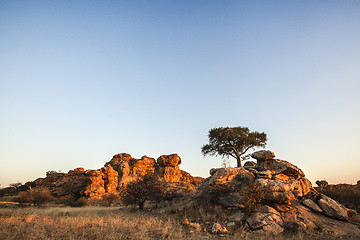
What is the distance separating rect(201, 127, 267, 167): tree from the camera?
105 feet

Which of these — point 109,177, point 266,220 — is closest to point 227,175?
point 266,220

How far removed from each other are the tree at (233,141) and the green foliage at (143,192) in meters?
13.6

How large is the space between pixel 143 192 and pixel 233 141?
1725cm

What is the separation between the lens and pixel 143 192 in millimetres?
22328

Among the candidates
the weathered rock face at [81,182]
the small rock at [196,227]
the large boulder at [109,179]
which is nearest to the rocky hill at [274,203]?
the small rock at [196,227]

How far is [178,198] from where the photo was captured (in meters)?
23.7

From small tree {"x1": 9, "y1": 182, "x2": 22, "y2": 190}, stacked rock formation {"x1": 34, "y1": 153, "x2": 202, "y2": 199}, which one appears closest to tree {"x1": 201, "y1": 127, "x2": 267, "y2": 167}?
stacked rock formation {"x1": 34, "y1": 153, "x2": 202, "y2": 199}

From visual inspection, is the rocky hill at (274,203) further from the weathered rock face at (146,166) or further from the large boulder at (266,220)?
the weathered rock face at (146,166)

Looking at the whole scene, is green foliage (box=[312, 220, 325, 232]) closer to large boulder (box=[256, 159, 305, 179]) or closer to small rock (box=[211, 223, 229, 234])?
large boulder (box=[256, 159, 305, 179])

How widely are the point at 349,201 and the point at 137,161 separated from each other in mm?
34052

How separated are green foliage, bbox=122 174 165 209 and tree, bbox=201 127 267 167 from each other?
13606 mm

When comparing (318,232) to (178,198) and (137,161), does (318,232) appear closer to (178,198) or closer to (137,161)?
(178,198)

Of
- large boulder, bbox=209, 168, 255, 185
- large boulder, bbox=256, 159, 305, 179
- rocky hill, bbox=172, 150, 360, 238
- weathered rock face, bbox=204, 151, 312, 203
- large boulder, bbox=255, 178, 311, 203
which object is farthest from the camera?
large boulder, bbox=256, 159, 305, 179

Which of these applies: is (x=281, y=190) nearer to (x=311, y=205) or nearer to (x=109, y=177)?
(x=311, y=205)
